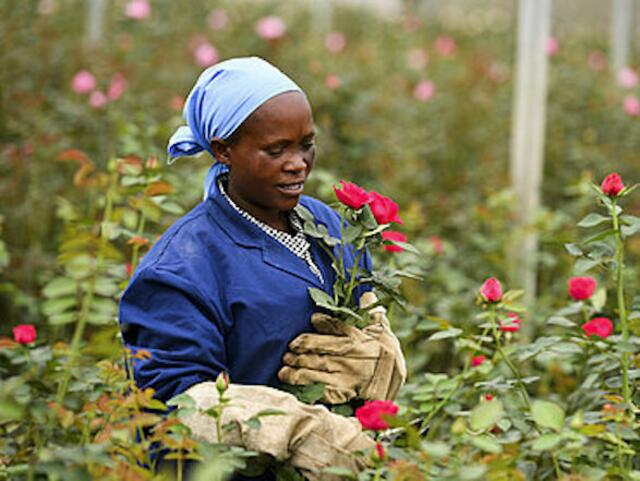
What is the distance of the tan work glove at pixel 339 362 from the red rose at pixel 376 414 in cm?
28

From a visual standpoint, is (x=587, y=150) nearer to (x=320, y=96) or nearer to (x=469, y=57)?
A: (x=320, y=96)

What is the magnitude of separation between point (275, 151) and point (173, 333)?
37cm

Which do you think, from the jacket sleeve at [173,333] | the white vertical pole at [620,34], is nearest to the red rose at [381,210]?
the jacket sleeve at [173,333]

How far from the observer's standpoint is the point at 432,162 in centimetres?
512

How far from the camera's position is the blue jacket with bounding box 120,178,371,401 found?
1.74 metres

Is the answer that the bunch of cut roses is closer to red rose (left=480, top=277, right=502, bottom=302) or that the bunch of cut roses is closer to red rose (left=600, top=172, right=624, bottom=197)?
red rose (left=480, top=277, right=502, bottom=302)

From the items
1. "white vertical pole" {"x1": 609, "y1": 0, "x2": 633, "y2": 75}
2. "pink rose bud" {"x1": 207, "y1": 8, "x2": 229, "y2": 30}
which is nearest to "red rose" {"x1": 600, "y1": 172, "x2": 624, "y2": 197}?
"pink rose bud" {"x1": 207, "y1": 8, "x2": 229, "y2": 30}

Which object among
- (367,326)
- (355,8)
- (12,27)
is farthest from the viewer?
(355,8)

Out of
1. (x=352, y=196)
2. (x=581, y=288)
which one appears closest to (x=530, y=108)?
(x=581, y=288)

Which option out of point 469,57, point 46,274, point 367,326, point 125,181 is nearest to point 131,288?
point 367,326

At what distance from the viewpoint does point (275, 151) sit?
1.81 meters

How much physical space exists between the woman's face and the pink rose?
89.3 inches

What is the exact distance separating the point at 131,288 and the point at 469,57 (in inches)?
235

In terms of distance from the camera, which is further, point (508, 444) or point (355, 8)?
point (355, 8)
